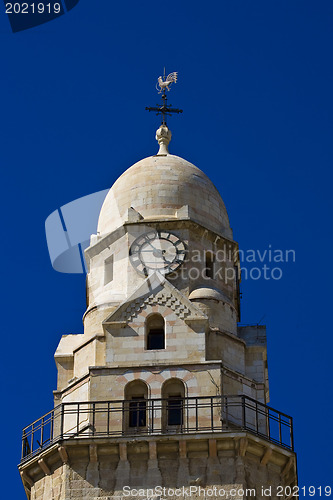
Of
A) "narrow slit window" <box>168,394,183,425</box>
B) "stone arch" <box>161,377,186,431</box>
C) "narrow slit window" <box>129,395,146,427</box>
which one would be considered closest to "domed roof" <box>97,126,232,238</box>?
"stone arch" <box>161,377,186,431</box>

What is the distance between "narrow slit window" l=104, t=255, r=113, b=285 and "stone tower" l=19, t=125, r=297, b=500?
48 millimetres

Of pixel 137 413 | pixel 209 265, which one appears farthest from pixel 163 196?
pixel 137 413

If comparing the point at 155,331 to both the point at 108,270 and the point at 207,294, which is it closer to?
the point at 207,294

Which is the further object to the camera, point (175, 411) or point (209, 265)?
point (209, 265)

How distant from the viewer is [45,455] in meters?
50.4

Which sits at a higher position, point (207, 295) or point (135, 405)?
point (207, 295)

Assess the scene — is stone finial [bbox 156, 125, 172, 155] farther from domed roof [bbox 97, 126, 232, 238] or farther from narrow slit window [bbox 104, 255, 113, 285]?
narrow slit window [bbox 104, 255, 113, 285]

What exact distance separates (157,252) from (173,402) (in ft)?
20.5

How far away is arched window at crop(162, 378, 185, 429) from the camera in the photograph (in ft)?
166

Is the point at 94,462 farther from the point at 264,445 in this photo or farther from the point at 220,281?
the point at 220,281

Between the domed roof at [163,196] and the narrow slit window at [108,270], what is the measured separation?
1.28 metres

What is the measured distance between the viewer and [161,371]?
5150 centimetres

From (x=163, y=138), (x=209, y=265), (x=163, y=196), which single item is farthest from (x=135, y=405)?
(x=163, y=138)

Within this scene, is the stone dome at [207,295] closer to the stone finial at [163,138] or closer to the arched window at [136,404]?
the arched window at [136,404]
